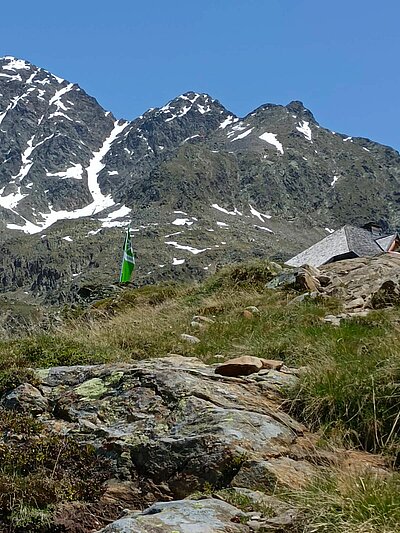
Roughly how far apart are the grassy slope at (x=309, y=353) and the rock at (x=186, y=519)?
1.63 ft

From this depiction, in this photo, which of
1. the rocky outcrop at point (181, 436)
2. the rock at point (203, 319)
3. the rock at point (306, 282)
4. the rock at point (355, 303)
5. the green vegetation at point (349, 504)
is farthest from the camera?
the rock at point (306, 282)

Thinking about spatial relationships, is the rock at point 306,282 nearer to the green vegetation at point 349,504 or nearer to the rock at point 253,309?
the rock at point 253,309

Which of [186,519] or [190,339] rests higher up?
[190,339]

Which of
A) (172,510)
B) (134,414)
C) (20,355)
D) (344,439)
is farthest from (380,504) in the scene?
(20,355)

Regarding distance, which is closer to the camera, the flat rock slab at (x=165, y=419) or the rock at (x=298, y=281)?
the flat rock slab at (x=165, y=419)

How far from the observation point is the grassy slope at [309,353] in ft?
13.6

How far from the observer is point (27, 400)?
679 cm

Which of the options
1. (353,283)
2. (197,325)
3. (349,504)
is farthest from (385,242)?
(349,504)

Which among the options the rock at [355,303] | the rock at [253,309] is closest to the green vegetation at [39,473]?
the rock at [253,309]

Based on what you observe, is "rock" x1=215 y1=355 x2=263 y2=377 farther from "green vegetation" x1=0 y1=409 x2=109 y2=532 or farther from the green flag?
the green flag

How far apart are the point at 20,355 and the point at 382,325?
17.3 ft

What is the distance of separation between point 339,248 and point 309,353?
1102 inches

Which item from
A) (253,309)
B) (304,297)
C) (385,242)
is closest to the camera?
(253,309)

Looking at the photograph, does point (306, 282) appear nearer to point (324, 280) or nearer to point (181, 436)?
point (324, 280)
